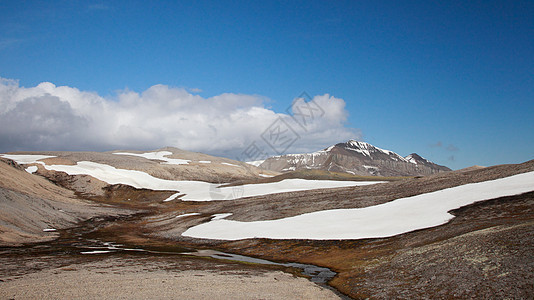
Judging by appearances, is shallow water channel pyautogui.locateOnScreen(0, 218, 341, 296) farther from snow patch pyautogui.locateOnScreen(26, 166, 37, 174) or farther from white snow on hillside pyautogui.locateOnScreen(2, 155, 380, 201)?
snow patch pyautogui.locateOnScreen(26, 166, 37, 174)

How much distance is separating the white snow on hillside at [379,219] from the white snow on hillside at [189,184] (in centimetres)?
4624

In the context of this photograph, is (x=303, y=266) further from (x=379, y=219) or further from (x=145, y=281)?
(x=145, y=281)

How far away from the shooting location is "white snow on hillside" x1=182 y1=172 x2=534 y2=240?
40781mm

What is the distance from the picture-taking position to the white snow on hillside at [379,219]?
1606 inches

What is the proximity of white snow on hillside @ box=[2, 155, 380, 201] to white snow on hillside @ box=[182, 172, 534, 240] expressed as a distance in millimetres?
46243

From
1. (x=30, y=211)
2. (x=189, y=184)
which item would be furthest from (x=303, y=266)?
(x=189, y=184)

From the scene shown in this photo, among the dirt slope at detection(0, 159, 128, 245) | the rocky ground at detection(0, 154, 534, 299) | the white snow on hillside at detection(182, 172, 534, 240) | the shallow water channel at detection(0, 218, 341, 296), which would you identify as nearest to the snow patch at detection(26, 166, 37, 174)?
the dirt slope at detection(0, 159, 128, 245)

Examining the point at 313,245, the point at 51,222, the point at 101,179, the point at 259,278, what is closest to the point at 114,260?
the point at 259,278

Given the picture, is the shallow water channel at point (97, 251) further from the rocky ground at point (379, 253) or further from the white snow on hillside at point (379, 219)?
the white snow on hillside at point (379, 219)

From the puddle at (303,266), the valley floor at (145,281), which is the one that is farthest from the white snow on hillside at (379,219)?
the valley floor at (145,281)

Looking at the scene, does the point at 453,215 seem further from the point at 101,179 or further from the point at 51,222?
the point at 101,179

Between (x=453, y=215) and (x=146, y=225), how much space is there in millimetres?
57772

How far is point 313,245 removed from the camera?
4053 centimetres

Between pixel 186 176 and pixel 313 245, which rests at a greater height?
pixel 186 176
